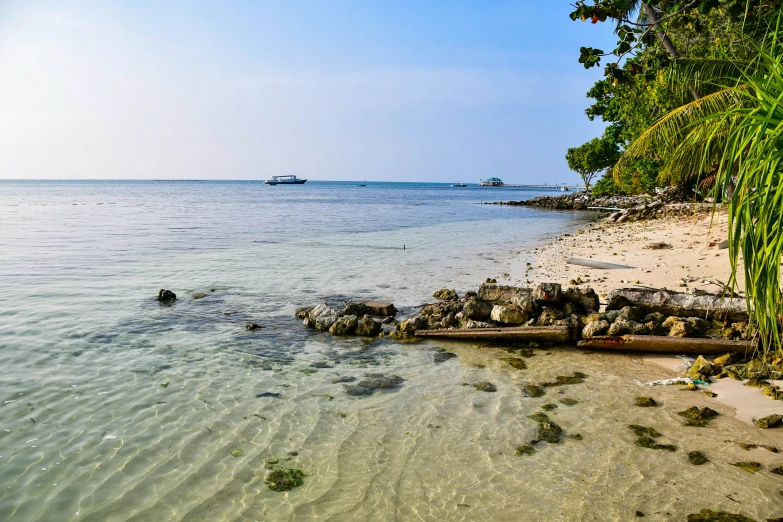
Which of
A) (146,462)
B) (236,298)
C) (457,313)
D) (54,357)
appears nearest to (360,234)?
(236,298)

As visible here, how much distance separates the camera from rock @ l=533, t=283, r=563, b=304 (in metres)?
9.38

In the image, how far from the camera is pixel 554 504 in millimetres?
4234

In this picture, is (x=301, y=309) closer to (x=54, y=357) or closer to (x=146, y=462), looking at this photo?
(x=54, y=357)

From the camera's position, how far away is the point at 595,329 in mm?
8398

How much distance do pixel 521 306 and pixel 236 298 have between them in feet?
22.3

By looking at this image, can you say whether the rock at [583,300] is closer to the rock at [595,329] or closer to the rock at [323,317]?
the rock at [595,329]

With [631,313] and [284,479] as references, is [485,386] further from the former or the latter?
[631,313]

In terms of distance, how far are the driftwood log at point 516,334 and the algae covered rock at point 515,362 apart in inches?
31.5

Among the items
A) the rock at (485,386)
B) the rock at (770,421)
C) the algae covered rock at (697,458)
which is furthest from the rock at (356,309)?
the rock at (770,421)

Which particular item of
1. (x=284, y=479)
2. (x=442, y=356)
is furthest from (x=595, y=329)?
(x=284, y=479)

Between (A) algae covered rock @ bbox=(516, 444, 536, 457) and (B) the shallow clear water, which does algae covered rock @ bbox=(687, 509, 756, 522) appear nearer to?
(B) the shallow clear water

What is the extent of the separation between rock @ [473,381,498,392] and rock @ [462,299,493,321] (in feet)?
8.73

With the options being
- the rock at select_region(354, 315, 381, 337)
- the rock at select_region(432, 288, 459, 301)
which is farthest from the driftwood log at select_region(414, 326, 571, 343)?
the rock at select_region(432, 288, 459, 301)

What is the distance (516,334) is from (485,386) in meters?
2.13
